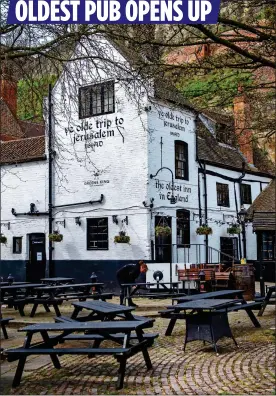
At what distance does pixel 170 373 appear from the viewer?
245 inches

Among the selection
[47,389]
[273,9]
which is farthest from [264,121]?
[47,389]

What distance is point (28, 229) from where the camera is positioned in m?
23.0

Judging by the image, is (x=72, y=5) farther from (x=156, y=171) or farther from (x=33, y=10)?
(x=156, y=171)

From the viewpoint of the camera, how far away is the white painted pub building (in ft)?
66.3

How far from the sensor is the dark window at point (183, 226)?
2128cm

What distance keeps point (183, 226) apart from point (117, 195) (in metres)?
3.22

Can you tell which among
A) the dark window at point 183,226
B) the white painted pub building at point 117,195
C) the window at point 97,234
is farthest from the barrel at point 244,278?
the window at point 97,234

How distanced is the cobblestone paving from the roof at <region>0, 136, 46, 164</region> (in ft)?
51.4

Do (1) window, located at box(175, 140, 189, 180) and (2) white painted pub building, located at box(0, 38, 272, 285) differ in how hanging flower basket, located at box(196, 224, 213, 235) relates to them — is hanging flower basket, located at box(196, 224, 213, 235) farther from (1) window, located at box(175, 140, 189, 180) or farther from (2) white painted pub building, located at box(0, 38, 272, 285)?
(1) window, located at box(175, 140, 189, 180)

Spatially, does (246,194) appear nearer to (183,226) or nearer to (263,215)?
(183,226)

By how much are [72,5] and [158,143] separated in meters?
17.1

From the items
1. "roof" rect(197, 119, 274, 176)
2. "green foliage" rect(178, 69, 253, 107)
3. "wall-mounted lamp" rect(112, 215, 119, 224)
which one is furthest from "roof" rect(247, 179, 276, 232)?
"roof" rect(197, 119, 274, 176)

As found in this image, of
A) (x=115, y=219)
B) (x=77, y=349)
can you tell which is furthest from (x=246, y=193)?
(x=77, y=349)

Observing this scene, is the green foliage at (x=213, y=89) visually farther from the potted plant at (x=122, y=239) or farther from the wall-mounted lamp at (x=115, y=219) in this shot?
the wall-mounted lamp at (x=115, y=219)
